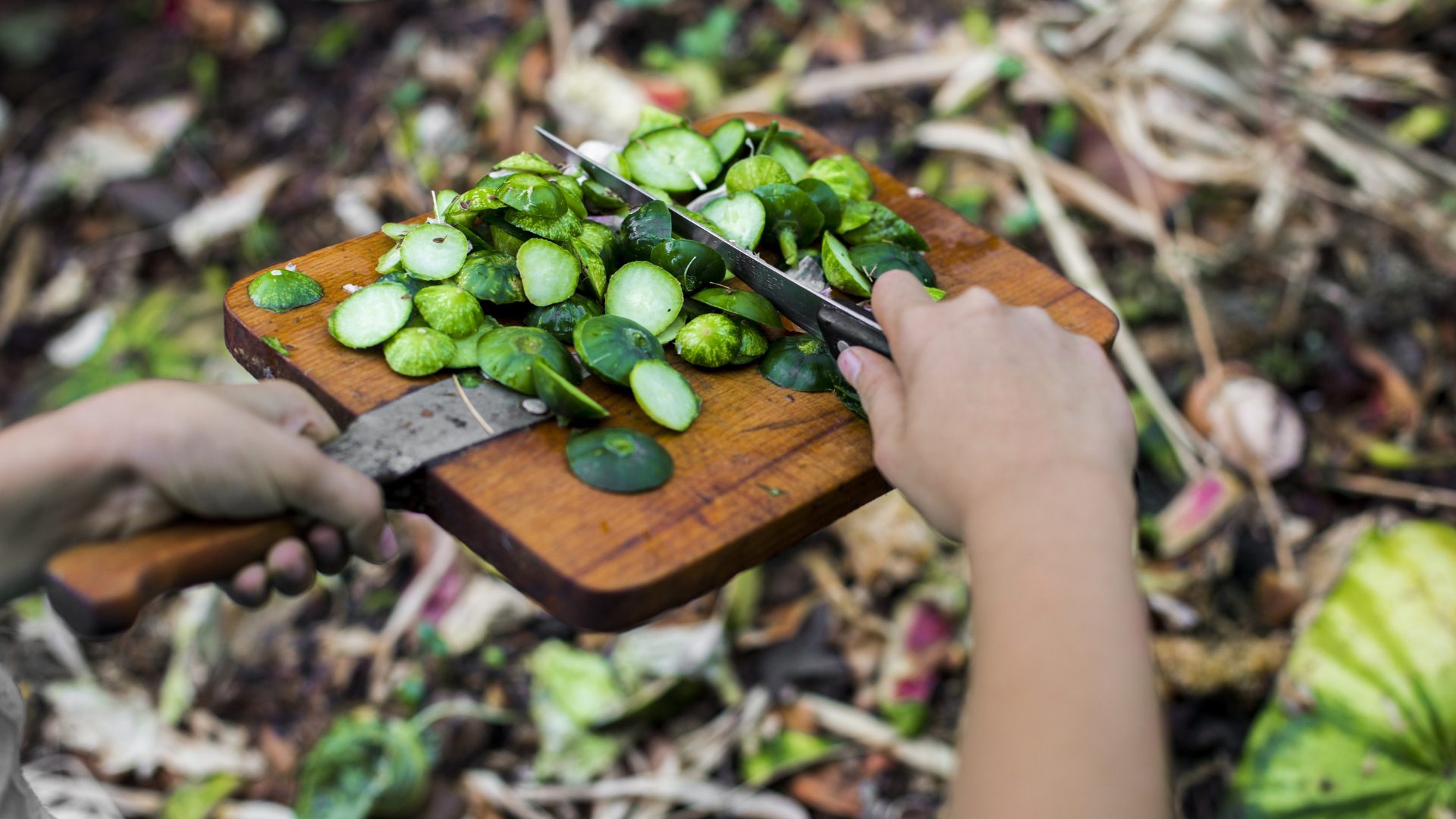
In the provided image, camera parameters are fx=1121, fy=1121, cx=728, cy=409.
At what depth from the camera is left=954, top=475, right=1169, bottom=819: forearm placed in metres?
1.35

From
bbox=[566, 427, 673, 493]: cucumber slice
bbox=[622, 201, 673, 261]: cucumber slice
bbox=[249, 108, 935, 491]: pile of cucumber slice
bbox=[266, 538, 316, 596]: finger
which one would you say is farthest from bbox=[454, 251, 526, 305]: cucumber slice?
bbox=[266, 538, 316, 596]: finger

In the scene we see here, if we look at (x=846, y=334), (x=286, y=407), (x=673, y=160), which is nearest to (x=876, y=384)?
(x=846, y=334)

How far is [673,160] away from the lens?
92.9 inches

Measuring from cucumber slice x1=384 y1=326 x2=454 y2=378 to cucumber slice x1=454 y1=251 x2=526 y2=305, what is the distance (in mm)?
118

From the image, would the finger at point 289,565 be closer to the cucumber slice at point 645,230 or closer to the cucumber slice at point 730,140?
the cucumber slice at point 645,230

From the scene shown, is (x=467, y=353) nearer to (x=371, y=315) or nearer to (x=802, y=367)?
(x=371, y=315)

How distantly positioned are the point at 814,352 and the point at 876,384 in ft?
0.89

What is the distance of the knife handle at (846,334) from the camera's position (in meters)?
1.90

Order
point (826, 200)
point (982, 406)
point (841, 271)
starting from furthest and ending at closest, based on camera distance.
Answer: point (826, 200), point (841, 271), point (982, 406)

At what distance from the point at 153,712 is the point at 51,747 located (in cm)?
30

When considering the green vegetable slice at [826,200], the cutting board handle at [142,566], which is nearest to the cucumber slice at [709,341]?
the green vegetable slice at [826,200]

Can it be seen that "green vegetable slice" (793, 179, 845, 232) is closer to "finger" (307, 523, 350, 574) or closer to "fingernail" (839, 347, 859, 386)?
"fingernail" (839, 347, 859, 386)

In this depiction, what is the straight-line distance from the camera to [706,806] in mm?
3107

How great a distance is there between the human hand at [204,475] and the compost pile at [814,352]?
1.21 feet
